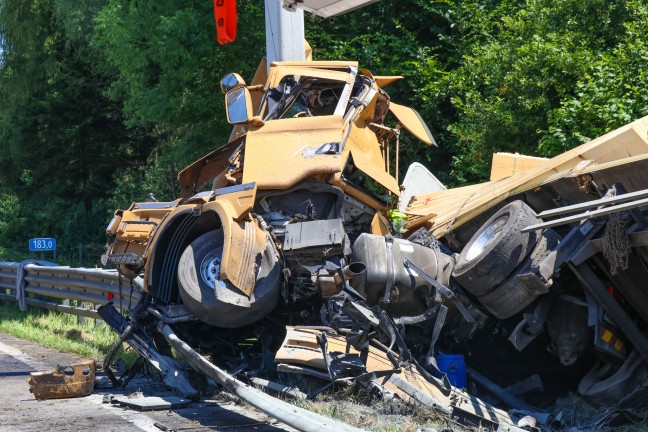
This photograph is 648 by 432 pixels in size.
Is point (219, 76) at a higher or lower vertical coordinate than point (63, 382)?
higher

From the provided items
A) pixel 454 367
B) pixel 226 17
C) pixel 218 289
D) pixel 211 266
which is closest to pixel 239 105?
pixel 211 266

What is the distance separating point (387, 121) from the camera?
1089 cm

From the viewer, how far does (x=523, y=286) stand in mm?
5992

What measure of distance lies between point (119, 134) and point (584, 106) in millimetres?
17262

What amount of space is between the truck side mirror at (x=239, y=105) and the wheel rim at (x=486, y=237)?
2.14 meters

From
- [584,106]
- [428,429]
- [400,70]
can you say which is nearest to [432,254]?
[428,429]

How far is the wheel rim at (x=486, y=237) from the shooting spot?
21.1 feet

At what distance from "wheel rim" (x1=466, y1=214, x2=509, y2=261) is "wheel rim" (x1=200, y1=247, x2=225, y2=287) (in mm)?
1865

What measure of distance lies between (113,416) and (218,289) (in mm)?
1147

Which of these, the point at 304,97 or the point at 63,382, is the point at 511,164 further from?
the point at 63,382

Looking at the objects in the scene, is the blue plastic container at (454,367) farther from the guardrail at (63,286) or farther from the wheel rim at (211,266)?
the guardrail at (63,286)

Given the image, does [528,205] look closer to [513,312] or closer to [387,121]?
[513,312]

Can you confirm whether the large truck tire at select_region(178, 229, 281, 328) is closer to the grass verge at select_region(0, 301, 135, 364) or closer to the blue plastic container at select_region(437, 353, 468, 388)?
the blue plastic container at select_region(437, 353, 468, 388)

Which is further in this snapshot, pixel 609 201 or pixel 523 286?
pixel 523 286
